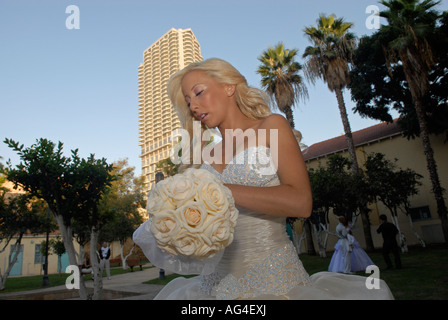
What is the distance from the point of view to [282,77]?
23.0 m

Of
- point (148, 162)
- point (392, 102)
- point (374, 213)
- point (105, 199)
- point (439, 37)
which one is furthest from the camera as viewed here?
point (148, 162)

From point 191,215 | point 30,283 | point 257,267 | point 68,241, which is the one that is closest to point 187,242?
point 191,215

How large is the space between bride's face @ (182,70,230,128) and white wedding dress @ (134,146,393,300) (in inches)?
13.9

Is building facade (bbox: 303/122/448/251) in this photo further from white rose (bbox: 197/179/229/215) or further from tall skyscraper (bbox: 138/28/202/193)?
tall skyscraper (bbox: 138/28/202/193)

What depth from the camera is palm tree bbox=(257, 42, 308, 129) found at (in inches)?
904

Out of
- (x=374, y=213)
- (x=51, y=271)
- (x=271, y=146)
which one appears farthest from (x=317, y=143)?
(x=51, y=271)

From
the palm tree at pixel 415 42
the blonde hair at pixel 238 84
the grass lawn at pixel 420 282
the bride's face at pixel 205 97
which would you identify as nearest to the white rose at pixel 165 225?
the bride's face at pixel 205 97

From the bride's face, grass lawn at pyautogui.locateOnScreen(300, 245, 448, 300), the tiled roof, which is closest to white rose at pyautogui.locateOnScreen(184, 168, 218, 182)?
the bride's face

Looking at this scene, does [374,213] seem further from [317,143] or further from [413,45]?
[413,45]

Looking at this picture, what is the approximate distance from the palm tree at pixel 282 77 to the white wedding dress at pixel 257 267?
21654mm

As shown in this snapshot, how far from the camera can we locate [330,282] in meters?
1.78

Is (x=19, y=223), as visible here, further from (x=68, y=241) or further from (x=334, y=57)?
(x=334, y=57)

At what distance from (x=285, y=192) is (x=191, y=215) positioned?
0.50m
